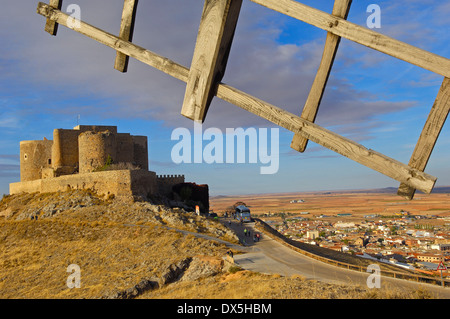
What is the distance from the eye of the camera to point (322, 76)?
8.11 ft

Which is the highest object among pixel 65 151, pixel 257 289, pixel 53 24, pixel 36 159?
pixel 65 151

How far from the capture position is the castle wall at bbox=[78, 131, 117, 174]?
3603 cm

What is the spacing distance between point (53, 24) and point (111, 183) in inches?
1188

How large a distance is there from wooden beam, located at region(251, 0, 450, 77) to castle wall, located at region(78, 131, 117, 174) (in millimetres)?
36017

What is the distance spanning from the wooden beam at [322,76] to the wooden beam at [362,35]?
7cm

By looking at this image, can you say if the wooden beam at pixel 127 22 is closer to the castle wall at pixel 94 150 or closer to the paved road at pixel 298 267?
Answer: the paved road at pixel 298 267

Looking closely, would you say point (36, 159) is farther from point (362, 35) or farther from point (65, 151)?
point (362, 35)

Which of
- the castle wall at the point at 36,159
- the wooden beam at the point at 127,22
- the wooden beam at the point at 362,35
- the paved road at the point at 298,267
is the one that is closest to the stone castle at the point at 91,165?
the castle wall at the point at 36,159

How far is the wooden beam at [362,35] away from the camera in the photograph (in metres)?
2.10

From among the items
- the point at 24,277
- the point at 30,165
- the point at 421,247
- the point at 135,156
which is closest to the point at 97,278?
the point at 24,277

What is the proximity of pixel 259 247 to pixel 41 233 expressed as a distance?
53.8ft

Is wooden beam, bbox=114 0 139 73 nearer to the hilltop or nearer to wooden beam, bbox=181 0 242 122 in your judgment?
wooden beam, bbox=181 0 242 122

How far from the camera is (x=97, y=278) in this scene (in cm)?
1773

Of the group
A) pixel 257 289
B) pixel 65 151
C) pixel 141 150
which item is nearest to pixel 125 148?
pixel 141 150
